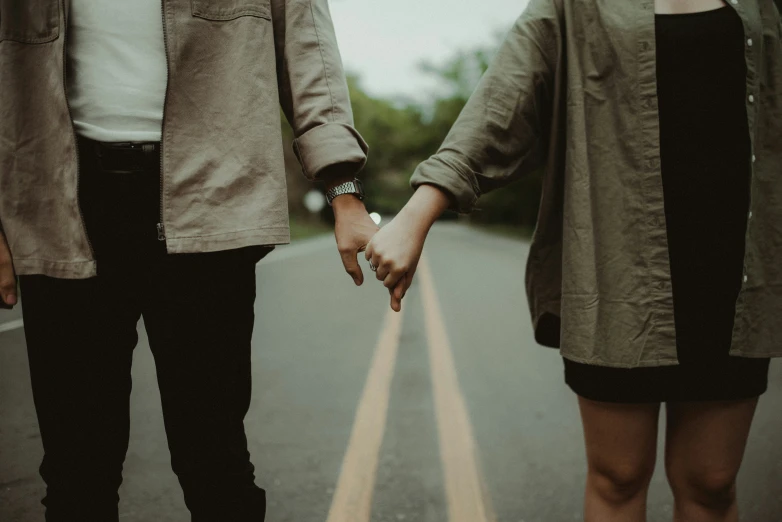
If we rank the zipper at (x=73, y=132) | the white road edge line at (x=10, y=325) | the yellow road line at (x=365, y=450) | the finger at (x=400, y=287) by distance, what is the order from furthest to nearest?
the white road edge line at (x=10, y=325) < the yellow road line at (x=365, y=450) < the finger at (x=400, y=287) < the zipper at (x=73, y=132)

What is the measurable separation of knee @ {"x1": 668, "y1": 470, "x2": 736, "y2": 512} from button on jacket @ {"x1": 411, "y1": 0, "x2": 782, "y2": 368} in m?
0.34

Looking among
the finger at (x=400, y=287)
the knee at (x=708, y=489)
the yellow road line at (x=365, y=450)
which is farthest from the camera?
the yellow road line at (x=365, y=450)

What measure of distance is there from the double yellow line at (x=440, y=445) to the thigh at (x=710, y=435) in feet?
4.24

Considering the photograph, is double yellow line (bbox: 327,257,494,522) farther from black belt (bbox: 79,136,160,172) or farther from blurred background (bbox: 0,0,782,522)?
black belt (bbox: 79,136,160,172)

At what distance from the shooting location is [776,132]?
1716mm

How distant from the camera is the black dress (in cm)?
166

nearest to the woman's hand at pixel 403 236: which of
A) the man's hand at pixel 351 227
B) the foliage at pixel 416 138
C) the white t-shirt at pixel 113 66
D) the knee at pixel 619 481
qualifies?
the man's hand at pixel 351 227

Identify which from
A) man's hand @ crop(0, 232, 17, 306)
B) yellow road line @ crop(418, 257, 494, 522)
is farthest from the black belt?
yellow road line @ crop(418, 257, 494, 522)

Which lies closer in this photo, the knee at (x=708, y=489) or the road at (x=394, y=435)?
the knee at (x=708, y=489)

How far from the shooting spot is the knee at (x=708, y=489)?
1.83 metres

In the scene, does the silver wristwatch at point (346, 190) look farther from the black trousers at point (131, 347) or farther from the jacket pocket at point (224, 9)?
the jacket pocket at point (224, 9)

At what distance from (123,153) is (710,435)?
1.51 metres

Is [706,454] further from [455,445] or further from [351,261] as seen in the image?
[455,445]

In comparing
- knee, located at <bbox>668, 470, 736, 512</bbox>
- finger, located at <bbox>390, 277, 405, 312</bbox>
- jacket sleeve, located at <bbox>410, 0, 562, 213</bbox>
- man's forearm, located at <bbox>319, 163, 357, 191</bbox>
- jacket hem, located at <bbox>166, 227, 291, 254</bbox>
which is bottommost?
knee, located at <bbox>668, 470, 736, 512</bbox>
